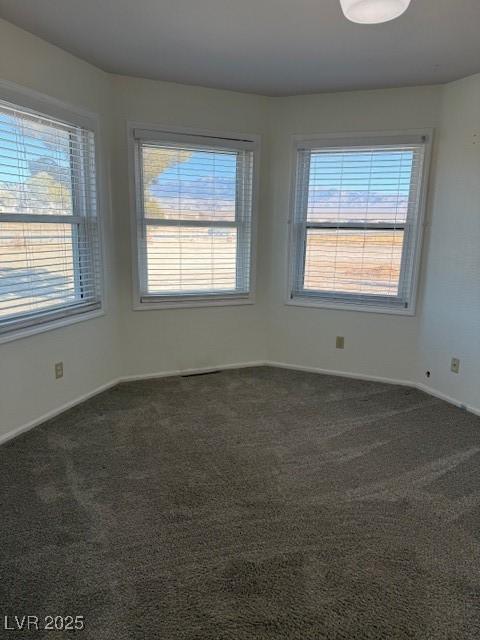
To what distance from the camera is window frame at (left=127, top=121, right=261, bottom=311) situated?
343 cm

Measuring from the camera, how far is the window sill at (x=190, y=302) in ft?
12.1

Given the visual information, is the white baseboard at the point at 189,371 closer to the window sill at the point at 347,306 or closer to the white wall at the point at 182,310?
the white wall at the point at 182,310

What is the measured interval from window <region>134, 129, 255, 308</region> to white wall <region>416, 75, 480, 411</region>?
161 centimetres

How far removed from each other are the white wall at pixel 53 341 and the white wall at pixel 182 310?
0.13 meters

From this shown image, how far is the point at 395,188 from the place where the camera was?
3.57 metres

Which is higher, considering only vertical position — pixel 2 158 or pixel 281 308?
pixel 2 158

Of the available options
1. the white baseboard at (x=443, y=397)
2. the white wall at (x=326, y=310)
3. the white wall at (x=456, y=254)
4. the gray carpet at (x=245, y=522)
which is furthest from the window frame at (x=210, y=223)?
the white baseboard at (x=443, y=397)

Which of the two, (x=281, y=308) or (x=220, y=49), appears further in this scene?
(x=281, y=308)

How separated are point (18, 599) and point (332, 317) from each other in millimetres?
3117

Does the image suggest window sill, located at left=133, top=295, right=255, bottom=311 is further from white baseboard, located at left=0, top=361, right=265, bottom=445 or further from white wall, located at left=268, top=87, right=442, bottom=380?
white baseboard, located at left=0, top=361, right=265, bottom=445

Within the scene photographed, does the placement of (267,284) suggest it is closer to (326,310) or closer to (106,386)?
(326,310)

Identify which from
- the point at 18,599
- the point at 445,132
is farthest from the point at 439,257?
the point at 18,599

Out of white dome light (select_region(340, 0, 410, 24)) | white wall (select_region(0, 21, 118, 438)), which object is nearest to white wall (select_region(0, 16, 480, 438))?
white wall (select_region(0, 21, 118, 438))

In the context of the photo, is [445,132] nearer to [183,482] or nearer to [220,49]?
[220,49]
